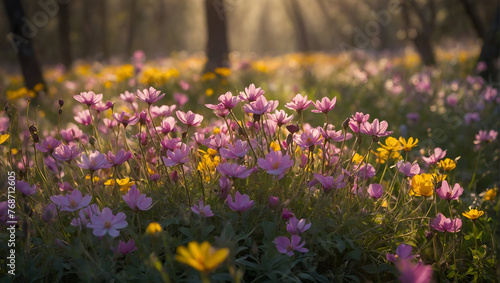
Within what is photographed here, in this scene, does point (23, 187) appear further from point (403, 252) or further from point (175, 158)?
point (403, 252)

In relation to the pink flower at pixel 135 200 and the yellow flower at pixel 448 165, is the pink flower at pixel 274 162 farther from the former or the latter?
the yellow flower at pixel 448 165

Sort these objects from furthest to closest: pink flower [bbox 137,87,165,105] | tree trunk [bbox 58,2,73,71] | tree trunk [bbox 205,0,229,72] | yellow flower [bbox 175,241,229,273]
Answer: tree trunk [bbox 58,2,73,71]
tree trunk [bbox 205,0,229,72]
pink flower [bbox 137,87,165,105]
yellow flower [bbox 175,241,229,273]

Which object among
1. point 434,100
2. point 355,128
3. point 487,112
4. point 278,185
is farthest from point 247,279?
point 434,100

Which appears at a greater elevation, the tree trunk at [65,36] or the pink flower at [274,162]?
the tree trunk at [65,36]

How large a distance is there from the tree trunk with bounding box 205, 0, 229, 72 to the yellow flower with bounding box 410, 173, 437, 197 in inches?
225

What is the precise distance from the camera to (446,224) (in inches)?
65.7

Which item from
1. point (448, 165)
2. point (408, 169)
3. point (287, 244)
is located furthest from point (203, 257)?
point (448, 165)

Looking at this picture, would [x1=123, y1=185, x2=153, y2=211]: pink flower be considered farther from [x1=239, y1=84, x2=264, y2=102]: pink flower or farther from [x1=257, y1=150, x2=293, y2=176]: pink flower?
[x1=239, y1=84, x2=264, y2=102]: pink flower

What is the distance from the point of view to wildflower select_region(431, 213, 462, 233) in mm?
1665

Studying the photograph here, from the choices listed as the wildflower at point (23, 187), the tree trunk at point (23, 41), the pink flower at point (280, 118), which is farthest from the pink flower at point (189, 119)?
the tree trunk at point (23, 41)

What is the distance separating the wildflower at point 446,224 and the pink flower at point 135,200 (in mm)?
1085

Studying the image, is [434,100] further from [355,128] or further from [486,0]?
[486,0]

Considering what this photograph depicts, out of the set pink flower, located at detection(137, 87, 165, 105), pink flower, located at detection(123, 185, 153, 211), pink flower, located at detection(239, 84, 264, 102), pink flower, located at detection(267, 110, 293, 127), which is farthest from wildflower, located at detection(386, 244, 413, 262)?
pink flower, located at detection(137, 87, 165, 105)

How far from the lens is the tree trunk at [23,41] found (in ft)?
20.5
